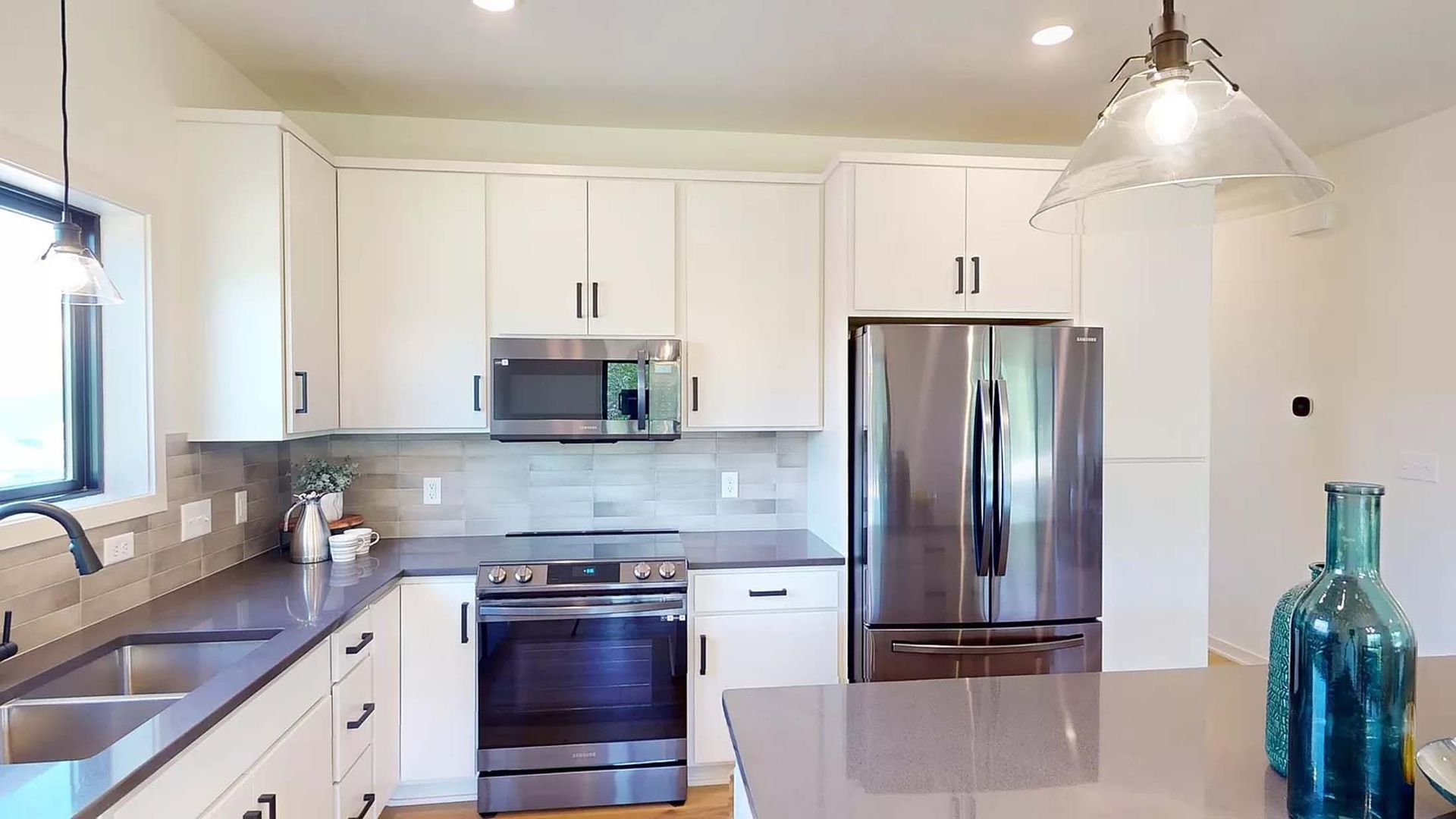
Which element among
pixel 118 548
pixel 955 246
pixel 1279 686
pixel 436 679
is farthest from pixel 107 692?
pixel 955 246

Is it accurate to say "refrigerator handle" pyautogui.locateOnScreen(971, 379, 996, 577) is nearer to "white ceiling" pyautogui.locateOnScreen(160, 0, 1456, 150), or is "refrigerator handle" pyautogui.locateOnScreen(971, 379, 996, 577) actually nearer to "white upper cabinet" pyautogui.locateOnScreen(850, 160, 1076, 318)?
"white upper cabinet" pyautogui.locateOnScreen(850, 160, 1076, 318)

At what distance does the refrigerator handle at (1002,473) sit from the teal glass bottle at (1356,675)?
1.56m

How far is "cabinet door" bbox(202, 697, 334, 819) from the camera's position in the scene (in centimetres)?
142

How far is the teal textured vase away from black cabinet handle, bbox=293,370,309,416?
2.53m

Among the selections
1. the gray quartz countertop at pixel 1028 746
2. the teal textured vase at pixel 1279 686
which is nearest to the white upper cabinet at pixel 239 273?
the gray quartz countertop at pixel 1028 746

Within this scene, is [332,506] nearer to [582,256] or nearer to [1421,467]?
[582,256]

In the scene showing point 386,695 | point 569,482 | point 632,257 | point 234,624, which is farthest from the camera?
point 569,482

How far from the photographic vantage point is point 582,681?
96.5 inches

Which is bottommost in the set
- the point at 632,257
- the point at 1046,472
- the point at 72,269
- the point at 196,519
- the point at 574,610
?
the point at 574,610

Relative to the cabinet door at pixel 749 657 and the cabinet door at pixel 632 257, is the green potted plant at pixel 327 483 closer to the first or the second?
the cabinet door at pixel 632 257

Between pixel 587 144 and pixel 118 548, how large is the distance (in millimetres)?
2101

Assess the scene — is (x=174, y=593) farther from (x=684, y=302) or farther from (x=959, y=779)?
(x=959, y=779)

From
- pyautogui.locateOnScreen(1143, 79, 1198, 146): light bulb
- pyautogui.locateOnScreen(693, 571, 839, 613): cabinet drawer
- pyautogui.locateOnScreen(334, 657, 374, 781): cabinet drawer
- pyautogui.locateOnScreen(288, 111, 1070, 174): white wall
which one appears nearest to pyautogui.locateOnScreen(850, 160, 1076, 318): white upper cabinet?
pyautogui.locateOnScreen(288, 111, 1070, 174): white wall

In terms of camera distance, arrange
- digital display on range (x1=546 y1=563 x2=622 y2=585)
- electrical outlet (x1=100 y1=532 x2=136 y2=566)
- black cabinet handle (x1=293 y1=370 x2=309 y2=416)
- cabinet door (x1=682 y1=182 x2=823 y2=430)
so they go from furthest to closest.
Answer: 1. cabinet door (x1=682 y1=182 x2=823 y2=430)
2. digital display on range (x1=546 y1=563 x2=622 y2=585)
3. black cabinet handle (x1=293 y1=370 x2=309 y2=416)
4. electrical outlet (x1=100 y1=532 x2=136 y2=566)
